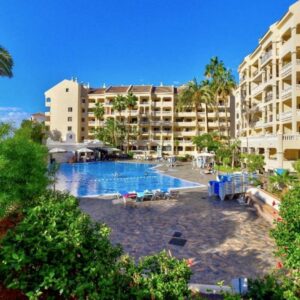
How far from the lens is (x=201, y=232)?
460 inches

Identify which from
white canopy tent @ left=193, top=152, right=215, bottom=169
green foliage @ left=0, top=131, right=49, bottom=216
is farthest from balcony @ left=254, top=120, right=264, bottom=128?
green foliage @ left=0, top=131, right=49, bottom=216

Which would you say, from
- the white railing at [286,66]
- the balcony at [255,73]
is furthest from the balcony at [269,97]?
the balcony at [255,73]

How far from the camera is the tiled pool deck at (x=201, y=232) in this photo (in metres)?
8.51

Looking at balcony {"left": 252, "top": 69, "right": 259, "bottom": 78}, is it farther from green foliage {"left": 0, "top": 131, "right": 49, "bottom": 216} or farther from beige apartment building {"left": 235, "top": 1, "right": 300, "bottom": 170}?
green foliage {"left": 0, "top": 131, "right": 49, "bottom": 216}

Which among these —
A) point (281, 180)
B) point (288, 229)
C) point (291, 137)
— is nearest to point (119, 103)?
point (291, 137)

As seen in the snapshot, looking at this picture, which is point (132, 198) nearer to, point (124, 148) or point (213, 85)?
point (213, 85)

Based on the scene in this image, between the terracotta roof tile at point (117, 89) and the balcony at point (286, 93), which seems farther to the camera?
the terracotta roof tile at point (117, 89)

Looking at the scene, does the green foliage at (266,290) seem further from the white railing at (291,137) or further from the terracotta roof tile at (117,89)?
the terracotta roof tile at (117,89)

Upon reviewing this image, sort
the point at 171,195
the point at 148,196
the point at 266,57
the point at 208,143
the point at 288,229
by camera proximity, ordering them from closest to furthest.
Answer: the point at 288,229 < the point at 148,196 < the point at 171,195 < the point at 266,57 < the point at 208,143

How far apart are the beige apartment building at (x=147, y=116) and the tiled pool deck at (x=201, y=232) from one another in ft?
176

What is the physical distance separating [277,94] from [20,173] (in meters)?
33.3

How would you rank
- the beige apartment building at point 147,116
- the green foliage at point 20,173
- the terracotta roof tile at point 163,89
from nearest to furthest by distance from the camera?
the green foliage at point 20,173 → the beige apartment building at point 147,116 → the terracotta roof tile at point 163,89

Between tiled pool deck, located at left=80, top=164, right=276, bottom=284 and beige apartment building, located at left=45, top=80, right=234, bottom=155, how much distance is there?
53632mm

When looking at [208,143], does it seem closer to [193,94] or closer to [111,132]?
[193,94]
